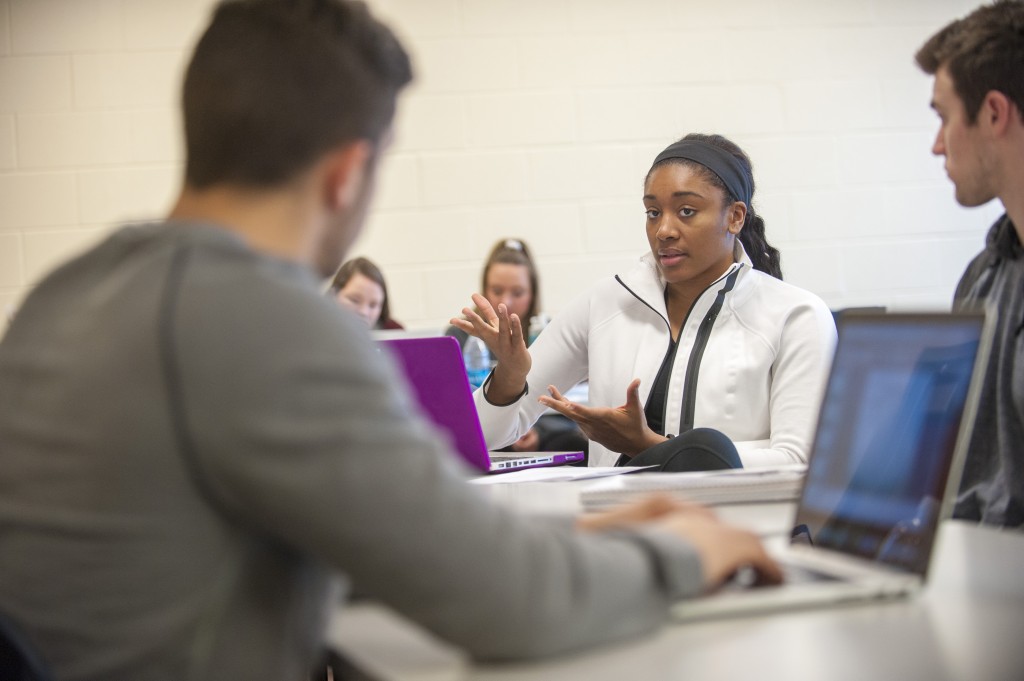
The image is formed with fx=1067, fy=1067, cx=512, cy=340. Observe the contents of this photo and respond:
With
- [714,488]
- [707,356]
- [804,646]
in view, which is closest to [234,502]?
[804,646]

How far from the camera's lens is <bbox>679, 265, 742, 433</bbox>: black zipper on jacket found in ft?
7.28

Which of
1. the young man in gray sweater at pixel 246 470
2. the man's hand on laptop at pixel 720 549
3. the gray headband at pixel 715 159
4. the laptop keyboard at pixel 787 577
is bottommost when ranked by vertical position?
the laptop keyboard at pixel 787 577

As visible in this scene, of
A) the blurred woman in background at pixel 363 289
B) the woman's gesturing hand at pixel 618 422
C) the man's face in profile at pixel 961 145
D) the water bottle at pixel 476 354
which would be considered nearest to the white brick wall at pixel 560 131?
the blurred woman in background at pixel 363 289

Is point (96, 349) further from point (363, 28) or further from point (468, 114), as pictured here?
point (468, 114)

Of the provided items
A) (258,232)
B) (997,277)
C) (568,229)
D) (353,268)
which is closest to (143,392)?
(258,232)

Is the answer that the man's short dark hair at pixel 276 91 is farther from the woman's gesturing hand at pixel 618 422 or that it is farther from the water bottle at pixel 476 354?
the water bottle at pixel 476 354

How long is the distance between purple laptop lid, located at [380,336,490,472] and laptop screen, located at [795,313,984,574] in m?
0.79

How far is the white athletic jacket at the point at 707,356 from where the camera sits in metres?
2.14

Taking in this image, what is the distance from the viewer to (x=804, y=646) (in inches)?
29.7

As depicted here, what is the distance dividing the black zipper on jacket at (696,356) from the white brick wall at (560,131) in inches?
97.9

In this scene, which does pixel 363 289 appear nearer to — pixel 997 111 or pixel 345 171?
pixel 997 111

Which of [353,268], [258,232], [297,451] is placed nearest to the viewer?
[297,451]

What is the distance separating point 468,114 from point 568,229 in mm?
679

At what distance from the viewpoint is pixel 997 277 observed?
1524 millimetres
